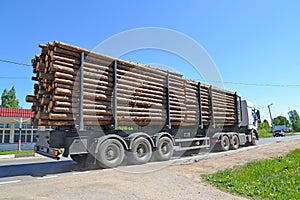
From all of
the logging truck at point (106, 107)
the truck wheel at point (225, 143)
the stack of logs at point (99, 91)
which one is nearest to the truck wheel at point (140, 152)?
the logging truck at point (106, 107)

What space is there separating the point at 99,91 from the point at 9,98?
6310 centimetres

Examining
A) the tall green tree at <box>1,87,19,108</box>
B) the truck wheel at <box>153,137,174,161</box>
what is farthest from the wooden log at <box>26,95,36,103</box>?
the tall green tree at <box>1,87,19,108</box>

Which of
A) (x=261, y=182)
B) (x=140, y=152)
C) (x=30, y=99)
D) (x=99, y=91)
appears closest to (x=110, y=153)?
(x=140, y=152)

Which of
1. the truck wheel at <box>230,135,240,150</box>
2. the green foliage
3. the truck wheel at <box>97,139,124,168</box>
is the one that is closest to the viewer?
the truck wheel at <box>97,139,124,168</box>

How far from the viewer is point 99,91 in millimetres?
8594

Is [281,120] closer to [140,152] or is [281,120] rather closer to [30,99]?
[140,152]

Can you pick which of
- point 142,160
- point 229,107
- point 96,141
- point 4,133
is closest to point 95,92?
point 96,141

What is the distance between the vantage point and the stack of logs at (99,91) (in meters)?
7.67

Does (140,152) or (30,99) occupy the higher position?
(30,99)

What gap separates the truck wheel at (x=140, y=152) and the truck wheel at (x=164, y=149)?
562 millimetres

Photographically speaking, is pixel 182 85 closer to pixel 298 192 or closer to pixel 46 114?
pixel 46 114

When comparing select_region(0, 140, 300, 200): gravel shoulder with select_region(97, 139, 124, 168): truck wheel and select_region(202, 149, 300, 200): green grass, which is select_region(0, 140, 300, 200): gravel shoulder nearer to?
select_region(202, 149, 300, 200): green grass

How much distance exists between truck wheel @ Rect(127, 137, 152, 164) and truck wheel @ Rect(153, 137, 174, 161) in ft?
1.84

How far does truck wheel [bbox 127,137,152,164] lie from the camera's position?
359 inches
